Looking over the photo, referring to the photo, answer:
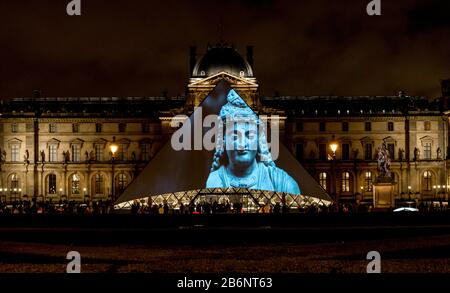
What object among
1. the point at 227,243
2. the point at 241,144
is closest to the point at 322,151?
the point at 241,144

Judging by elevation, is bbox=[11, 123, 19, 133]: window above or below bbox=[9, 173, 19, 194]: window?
above

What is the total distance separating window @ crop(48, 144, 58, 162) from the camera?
8325 centimetres

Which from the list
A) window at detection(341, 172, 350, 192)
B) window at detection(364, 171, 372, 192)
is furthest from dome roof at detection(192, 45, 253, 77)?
window at detection(364, 171, 372, 192)

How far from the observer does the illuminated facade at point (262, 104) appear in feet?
268

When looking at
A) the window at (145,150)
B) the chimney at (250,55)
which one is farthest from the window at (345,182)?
the window at (145,150)

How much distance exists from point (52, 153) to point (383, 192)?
45835mm

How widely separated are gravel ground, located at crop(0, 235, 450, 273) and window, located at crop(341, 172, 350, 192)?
183ft

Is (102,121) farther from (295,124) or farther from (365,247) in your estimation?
(365,247)

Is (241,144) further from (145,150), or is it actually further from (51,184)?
(51,184)

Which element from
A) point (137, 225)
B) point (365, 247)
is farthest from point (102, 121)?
point (365, 247)

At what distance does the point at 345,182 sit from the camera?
8250 cm

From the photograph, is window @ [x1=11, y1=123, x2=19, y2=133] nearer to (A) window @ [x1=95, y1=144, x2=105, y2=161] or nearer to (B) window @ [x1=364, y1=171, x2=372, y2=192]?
(A) window @ [x1=95, y1=144, x2=105, y2=161]

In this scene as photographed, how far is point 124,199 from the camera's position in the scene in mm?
38406

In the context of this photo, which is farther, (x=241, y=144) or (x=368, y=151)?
(x=368, y=151)
